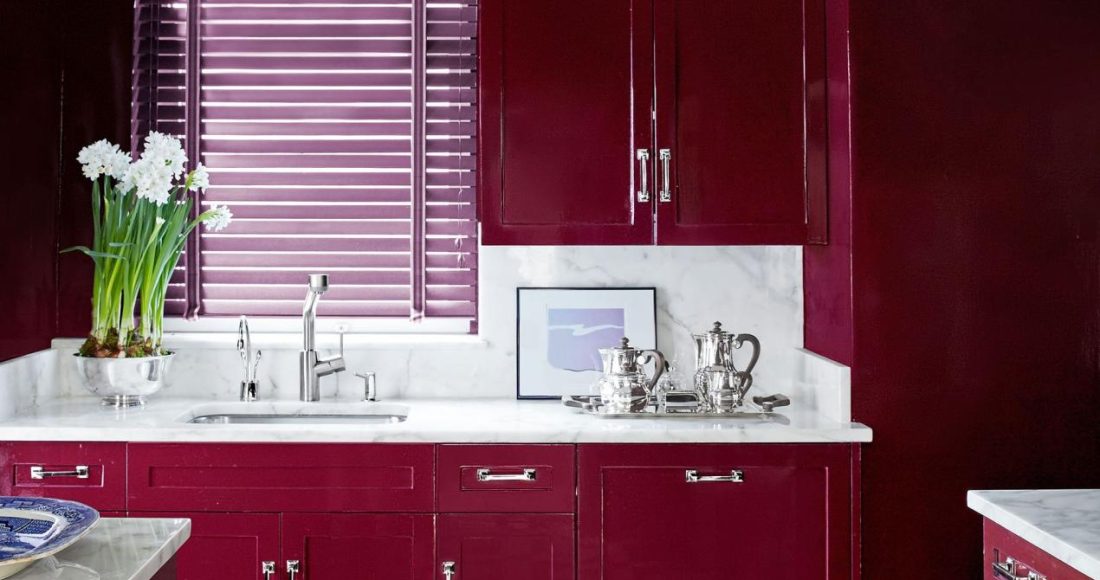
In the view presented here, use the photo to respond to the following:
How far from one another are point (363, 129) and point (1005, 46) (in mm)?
1915

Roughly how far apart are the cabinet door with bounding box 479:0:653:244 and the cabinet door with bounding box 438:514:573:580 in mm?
769

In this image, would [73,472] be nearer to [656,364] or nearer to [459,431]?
[459,431]

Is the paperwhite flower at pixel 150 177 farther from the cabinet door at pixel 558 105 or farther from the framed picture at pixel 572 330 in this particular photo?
the framed picture at pixel 572 330

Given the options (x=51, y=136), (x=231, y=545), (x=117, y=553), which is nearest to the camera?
(x=117, y=553)

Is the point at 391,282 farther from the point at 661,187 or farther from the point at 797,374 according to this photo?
the point at 797,374

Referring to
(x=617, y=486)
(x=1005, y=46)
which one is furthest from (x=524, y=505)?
(x=1005, y=46)

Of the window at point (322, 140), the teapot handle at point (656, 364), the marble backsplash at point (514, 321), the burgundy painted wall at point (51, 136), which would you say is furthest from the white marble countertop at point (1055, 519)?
the burgundy painted wall at point (51, 136)

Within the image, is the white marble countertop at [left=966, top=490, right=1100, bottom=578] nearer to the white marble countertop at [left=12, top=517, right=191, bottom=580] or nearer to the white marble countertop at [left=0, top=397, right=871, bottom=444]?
the white marble countertop at [left=0, top=397, right=871, bottom=444]

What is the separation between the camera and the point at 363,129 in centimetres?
302

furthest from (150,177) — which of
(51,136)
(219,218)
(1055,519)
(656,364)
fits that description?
(1055,519)

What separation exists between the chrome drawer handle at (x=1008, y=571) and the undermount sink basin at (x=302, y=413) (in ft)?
5.50

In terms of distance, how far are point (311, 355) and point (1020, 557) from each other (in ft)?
6.50

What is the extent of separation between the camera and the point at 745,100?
2551 mm

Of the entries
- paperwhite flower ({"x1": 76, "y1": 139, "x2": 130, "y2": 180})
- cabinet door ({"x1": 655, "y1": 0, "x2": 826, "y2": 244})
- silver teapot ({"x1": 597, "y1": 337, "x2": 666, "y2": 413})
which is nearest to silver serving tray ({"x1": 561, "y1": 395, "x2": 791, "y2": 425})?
silver teapot ({"x1": 597, "y1": 337, "x2": 666, "y2": 413})
